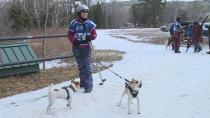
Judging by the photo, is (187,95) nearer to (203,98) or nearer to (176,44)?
(203,98)

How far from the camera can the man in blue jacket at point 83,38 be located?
10.4 meters

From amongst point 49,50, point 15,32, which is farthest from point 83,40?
point 15,32

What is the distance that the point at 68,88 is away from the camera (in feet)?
29.8

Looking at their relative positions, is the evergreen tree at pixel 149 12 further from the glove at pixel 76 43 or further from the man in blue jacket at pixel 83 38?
the glove at pixel 76 43

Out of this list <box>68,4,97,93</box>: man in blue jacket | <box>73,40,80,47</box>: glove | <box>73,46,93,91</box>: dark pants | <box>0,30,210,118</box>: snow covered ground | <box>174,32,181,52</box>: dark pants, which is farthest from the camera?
<box>174,32,181,52</box>: dark pants

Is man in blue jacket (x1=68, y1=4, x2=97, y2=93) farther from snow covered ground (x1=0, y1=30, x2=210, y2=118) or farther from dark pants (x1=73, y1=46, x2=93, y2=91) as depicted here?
snow covered ground (x1=0, y1=30, x2=210, y2=118)

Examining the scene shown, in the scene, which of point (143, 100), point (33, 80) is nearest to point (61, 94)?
point (143, 100)

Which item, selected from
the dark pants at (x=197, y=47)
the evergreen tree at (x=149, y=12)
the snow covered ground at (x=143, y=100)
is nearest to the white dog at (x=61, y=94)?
the snow covered ground at (x=143, y=100)

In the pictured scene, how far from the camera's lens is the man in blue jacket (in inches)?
408

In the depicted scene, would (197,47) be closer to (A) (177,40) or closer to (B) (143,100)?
(A) (177,40)

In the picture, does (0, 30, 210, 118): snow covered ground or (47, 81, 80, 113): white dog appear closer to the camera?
(47, 81, 80, 113): white dog

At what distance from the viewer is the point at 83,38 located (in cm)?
1049

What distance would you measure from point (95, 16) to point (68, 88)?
86.0m

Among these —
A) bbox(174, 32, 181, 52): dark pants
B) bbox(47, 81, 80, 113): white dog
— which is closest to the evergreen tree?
bbox(174, 32, 181, 52): dark pants
